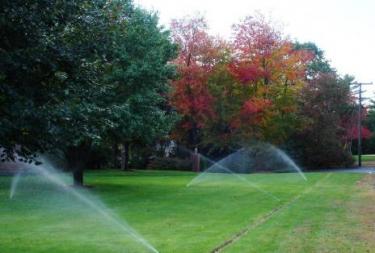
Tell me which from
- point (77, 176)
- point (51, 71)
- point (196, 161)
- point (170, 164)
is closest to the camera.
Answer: point (51, 71)

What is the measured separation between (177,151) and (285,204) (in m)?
32.7

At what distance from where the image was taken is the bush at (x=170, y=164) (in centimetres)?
4556

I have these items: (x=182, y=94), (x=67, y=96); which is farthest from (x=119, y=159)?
(x=67, y=96)

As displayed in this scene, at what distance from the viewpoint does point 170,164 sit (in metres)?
46.2

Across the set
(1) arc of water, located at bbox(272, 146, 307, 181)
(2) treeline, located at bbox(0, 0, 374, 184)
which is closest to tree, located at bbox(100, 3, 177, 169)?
(2) treeline, located at bbox(0, 0, 374, 184)

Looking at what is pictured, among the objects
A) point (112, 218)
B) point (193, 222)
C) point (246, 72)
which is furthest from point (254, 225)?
point (246, 72)

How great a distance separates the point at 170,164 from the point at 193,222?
33213mm

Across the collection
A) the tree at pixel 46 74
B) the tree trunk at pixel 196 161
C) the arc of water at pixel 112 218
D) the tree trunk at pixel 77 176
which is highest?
the tree at pixel 46 74

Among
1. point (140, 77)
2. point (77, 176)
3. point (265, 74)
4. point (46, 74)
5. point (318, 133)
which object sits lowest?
point (77, 176)

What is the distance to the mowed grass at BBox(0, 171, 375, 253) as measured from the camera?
10008mm

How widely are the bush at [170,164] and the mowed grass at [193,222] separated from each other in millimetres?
24056

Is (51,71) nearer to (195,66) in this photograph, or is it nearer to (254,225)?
(254,225)

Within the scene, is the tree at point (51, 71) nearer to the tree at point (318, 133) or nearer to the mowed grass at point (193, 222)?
the mowed grass at point (193, 222)

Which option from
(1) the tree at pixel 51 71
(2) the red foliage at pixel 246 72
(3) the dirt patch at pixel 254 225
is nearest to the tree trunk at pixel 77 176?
(3) the dirt patch at pixel 254 225
